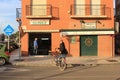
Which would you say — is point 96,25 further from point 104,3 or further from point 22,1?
point 22,1

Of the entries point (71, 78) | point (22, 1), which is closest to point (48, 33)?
point (22, 1)

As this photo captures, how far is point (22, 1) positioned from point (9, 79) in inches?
810

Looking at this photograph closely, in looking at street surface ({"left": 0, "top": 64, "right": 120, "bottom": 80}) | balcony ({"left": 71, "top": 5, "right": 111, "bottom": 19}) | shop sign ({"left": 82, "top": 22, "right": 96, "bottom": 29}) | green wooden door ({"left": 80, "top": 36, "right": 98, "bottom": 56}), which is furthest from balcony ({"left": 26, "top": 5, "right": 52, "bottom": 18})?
street surface ({"left": 0, "top": 64, "right": 120, "bottom": 80})

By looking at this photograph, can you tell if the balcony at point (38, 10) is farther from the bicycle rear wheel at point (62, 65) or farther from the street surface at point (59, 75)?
the street surface at point (59, 75)

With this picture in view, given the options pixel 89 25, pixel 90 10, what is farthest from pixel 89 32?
pixel 90 10

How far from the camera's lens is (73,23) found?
3672cm

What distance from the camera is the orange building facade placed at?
36.4 metres

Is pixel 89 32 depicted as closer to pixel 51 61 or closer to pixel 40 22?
pixel 40 22

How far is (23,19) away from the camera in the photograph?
120ft

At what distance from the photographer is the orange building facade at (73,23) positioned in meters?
36.4

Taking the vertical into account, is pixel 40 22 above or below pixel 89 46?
above

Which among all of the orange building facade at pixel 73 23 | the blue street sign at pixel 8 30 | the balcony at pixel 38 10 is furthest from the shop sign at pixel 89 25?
the blue street sign at pixel 8 30

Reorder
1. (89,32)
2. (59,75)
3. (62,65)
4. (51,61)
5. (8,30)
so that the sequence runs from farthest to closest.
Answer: (89,32), (8,30), (51,61), (62,65), (59,75)

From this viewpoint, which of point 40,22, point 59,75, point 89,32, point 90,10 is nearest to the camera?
point 59,75
